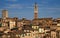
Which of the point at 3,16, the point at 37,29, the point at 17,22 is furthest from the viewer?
Answer: the point at 3,16

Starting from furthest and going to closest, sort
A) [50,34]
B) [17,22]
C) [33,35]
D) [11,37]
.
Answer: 1. [17,22]
2. [33,35]
3. [50,34]
4. [11,37]

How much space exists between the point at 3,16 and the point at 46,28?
930 centimetres

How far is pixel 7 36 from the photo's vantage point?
16438mm

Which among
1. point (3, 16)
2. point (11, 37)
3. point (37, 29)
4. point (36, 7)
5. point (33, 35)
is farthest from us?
point (3, 16)

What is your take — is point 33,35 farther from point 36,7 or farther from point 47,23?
point 36,7

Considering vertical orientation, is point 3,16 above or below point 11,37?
above

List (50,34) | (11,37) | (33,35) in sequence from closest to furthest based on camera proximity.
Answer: (11,37)
(50,34)
(33,35)

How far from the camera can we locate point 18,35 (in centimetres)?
1723

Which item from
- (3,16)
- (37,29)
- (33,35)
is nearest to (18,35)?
(33,35)

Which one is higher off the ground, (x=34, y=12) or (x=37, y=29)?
(x=34, y=12)

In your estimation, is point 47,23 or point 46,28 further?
point 47,23

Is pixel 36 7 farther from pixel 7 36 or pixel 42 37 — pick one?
pixel 7 36

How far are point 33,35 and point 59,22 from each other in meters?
4.01

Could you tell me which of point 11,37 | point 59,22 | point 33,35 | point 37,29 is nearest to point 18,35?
point 11,37
